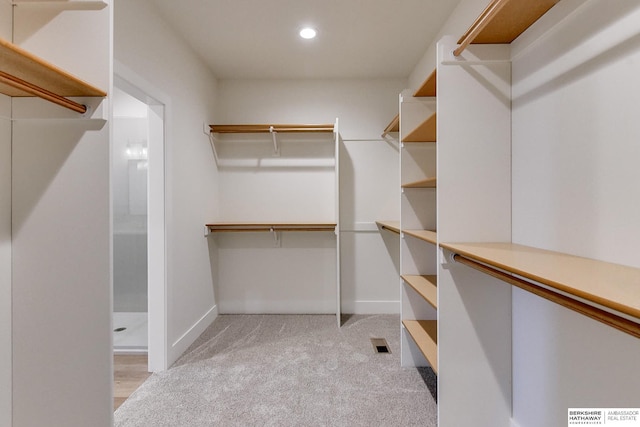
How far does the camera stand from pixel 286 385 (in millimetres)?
1868

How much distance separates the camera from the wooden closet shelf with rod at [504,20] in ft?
3.57

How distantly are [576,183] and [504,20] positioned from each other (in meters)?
0.72

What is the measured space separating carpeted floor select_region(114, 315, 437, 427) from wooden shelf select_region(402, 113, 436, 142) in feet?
5.22

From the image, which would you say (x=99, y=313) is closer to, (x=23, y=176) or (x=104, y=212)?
(x=104, y=212)

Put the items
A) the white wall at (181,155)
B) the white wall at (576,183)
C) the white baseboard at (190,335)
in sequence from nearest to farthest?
the white wall at (576,183)
the white wall at (181,155)
the white baseboard at (190,335)

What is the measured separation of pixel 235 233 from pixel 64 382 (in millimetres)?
2130

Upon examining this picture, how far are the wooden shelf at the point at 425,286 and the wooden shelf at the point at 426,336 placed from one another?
29 cm

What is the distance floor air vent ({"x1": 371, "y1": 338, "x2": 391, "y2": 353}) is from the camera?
2.31m

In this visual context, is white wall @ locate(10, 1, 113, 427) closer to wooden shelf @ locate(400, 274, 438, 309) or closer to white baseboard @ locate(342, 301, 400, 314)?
wooden shelf @ locate(400, 274, 438, 309)

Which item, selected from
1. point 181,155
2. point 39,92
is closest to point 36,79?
point 39,92

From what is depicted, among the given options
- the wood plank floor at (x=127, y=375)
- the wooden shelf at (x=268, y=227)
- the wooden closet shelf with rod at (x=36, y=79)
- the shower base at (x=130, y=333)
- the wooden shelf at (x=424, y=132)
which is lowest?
the wood plank floor at (x=127, y=375)

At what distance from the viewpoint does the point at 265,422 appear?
156 cm

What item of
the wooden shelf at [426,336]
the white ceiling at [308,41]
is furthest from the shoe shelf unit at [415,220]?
the white ceiling at [308,41]

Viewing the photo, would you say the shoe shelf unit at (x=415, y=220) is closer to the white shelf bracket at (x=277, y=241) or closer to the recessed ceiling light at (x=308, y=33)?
the recessed ceiling light at (x=308, y=33)
